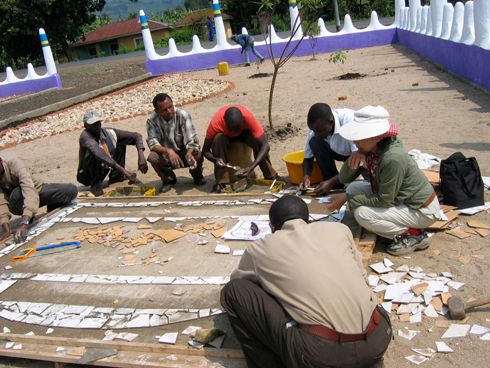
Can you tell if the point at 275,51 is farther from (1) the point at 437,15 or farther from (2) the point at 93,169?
(2) the point at 93,169

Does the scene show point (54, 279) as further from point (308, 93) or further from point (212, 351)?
point (308, 93)

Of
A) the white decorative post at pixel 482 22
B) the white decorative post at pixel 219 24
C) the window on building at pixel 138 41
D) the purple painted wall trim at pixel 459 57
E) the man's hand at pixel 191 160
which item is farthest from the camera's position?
the window on building at pixel 138 41

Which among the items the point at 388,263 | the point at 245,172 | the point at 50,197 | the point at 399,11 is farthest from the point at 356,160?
the point at 399,11

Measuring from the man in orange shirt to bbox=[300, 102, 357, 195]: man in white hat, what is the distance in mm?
759

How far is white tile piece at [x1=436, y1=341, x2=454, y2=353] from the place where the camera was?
107 inches

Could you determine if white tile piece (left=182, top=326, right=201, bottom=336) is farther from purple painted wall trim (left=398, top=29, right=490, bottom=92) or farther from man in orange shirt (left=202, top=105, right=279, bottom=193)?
purple painted wall trim (left=398, top=29, right=490, bottom=92)

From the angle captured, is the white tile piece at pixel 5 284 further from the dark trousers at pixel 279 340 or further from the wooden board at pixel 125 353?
the dark trousers at pixel 279 340

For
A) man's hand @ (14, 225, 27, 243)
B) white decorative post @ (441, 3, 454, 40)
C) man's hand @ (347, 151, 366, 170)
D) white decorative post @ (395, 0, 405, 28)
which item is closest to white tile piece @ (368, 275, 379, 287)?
man's hand @ (347, 151, 366, 170)

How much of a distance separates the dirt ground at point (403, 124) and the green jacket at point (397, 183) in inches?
17.4

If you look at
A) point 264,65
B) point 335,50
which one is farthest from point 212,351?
point 335,50

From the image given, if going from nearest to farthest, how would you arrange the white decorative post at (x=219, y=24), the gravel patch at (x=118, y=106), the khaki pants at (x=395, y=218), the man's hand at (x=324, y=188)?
the khaki pants at (x=395, y=218)
the man's hand at (x=324, y=188)
the gravel patch at (x=118, y=106)
the white decorative post at (x=219, y=24)

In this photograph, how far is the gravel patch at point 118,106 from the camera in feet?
36.4

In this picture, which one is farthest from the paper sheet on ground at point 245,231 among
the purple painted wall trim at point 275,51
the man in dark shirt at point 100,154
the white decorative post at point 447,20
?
the purple painted wall trim at point 275,51

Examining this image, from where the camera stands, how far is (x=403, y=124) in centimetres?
722
